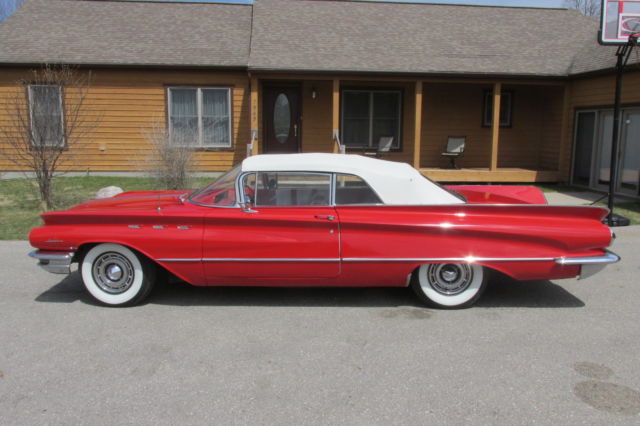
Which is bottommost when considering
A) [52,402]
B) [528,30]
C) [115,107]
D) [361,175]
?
[52,402]

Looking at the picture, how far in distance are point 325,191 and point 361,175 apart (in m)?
0.36

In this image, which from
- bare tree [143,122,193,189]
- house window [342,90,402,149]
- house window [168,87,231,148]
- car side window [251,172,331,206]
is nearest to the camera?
car side window [251,172,331,206]

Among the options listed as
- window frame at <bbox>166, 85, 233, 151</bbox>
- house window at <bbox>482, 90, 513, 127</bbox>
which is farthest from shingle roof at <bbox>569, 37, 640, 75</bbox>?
window frame at <bbox>166, 85, 233, 151</bbox>

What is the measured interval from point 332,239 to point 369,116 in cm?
1207

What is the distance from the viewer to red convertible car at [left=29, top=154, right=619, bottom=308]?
4.85 meters

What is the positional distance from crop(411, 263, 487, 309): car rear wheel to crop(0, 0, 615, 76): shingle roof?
31.9 feet

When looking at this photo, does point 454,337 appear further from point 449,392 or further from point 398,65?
point 398,65

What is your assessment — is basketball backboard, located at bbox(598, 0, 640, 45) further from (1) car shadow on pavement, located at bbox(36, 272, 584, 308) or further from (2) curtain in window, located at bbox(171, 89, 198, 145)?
(2) curtain in window, located at bbox(171, 89, 198, 145)

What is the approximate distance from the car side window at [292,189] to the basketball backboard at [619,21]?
6.65m

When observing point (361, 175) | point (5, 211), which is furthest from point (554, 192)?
point (5, 211)

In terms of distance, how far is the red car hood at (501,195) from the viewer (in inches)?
214

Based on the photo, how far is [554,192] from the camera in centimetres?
1355

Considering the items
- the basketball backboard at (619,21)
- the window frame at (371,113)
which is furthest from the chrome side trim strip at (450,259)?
the window frame at (371,113)

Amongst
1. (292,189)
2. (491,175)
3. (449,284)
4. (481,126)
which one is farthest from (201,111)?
(449,284)
